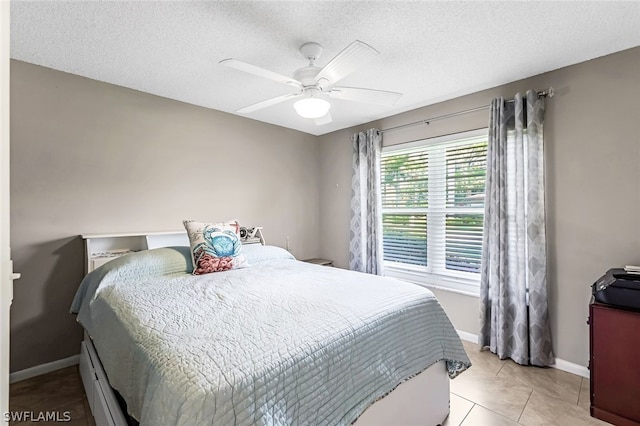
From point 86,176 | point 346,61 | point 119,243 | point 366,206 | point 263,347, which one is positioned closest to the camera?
point 263,347

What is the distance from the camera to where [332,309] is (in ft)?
4.77

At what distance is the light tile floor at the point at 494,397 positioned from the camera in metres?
1.80

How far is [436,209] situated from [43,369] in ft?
12.1

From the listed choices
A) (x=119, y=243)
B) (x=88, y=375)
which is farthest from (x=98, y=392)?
(x=119, y=243)

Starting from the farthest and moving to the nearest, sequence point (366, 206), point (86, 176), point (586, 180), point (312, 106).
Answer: point (366, 206) < point (86, 176) < point (586, 180) < point (312, 106)

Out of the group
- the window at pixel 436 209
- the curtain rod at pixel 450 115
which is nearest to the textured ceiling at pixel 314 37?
the curtain rod at pixel 450 115

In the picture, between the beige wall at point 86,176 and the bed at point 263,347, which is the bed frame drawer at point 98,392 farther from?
the beige wall at point 86,176

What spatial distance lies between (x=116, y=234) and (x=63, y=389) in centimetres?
114

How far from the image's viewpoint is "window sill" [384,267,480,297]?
2.90 metres

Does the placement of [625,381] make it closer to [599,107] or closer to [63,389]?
[599,107]

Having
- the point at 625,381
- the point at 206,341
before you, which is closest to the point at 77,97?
the point at 206,341

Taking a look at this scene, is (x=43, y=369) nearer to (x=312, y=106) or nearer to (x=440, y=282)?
(x=312, y=106)

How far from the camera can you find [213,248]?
2.28m

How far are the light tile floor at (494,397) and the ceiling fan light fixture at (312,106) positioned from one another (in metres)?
2.05
